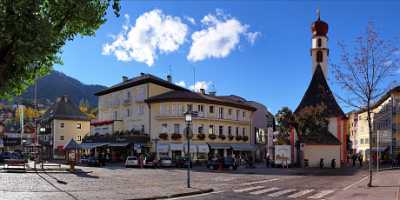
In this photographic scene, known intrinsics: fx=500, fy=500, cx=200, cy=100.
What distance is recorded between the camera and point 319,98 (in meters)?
70.7

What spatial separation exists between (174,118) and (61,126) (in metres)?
37.8

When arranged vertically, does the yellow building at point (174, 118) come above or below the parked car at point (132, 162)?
above

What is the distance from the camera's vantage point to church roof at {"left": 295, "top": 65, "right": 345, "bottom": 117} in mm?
67812

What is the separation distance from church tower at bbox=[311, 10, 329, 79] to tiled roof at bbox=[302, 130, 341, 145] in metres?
16.8

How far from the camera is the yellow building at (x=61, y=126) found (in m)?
97.7

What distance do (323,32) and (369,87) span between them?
178ft

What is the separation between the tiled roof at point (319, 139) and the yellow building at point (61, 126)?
52.0 meters

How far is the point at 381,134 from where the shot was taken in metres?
43.1

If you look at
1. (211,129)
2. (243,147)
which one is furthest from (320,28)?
(211,129)

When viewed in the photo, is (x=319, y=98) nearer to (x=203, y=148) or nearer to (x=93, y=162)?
(x=203, y=148)

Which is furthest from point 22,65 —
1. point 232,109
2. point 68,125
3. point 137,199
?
point 68,125

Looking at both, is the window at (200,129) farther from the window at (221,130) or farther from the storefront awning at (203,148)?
the window at (221,130)

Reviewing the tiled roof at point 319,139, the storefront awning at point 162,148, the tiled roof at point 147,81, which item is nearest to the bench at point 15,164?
the storefront awning at point 162,148

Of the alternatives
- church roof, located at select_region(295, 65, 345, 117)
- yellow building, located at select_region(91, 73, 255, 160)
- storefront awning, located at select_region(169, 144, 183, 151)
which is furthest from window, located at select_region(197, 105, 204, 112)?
church roof, located at select_region(295, 65, 345, 117)
